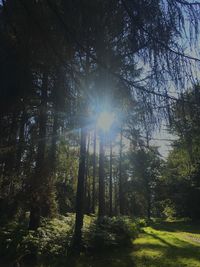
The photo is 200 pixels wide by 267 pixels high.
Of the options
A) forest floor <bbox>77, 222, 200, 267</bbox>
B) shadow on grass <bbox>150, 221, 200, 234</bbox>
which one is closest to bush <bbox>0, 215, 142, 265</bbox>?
forest floor <bbox>77, 222, 200, 267</bbox>

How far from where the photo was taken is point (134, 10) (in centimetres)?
257

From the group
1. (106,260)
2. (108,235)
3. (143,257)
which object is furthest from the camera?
(108,235)

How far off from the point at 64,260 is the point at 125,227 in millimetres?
4183

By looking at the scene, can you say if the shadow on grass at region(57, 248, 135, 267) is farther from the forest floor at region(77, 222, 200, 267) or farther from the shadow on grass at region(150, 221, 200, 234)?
the shadow on grass at region(150, 221, 200, 234)

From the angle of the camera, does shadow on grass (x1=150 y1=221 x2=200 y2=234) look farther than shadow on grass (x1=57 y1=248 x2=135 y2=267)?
Yes

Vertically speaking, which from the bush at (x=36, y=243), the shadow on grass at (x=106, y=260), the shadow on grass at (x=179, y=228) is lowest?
the shadow on grass at (x=106, y=260)

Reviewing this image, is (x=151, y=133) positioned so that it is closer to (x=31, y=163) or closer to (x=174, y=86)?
(x=174, y=86)

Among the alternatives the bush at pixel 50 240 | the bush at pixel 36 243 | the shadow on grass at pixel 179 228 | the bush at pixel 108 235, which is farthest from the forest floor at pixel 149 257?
the shadow on grass at pixel 179 228

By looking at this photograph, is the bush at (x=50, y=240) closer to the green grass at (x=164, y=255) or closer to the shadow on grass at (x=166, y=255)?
the green grass at (x=164, y=255)

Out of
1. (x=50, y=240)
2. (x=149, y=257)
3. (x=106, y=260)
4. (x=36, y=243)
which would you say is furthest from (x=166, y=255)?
(x=36, y=243)

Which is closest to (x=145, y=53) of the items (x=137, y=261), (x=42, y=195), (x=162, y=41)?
(x=162, y=41)

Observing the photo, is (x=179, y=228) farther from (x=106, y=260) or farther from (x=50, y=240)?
(x=50, y=240)

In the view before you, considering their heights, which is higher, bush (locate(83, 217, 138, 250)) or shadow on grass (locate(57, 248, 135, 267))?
bush (locate(83, 217, 138, 250))

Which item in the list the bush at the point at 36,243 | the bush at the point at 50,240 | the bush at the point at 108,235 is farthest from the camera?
the bush at the point at 108,235
